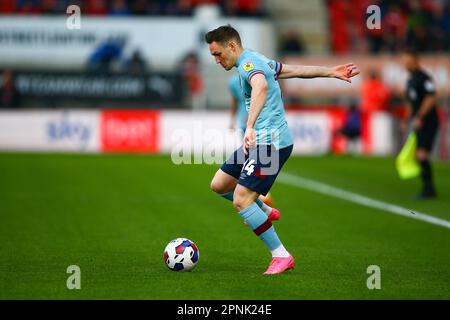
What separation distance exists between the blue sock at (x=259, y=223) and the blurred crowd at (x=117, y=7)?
2230cm

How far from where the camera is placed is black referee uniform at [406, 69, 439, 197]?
1620 cm

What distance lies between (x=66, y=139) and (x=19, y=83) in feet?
8.11

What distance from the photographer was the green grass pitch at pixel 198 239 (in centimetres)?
805

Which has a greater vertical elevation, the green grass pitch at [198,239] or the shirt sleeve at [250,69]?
the shirt sleeve at [250,69]

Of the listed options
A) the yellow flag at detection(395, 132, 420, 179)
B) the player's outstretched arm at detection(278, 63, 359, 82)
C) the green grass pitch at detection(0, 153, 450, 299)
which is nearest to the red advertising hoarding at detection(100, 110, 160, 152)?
the green grass pitch at detection(0, 153, 450, 299)

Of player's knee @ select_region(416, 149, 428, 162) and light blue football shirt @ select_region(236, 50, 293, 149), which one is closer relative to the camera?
light blue football shirt @ select_region(236, 50, 293, 149)

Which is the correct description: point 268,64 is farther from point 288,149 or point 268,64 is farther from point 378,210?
point 378,210

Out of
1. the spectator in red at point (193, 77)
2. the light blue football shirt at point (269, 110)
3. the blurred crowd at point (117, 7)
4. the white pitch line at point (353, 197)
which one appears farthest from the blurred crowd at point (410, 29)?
the light blue football shirt at point (269, 110)

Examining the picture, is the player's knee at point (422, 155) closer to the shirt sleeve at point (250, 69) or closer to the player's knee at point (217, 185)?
the player's knee at point (217, 185)

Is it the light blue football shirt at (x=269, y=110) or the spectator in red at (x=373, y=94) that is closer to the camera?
the light blue football shirt at (x=269, y=110)

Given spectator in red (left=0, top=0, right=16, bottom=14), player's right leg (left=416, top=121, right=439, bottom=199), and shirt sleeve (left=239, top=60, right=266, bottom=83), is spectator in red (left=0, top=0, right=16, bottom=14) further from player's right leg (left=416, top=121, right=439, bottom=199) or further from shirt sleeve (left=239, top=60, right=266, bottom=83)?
shirt sleeve (left=239, top=60, right=266, bottom=83)

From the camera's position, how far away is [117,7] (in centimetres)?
3103

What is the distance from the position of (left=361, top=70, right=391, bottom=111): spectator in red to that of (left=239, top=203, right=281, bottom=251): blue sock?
20116 millimetres
